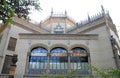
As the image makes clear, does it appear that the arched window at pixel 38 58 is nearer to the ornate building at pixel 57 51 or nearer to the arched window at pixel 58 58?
the ornate building at pixel 57 51

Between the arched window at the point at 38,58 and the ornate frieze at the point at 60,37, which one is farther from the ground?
the ornate frieze at the point at 60,37

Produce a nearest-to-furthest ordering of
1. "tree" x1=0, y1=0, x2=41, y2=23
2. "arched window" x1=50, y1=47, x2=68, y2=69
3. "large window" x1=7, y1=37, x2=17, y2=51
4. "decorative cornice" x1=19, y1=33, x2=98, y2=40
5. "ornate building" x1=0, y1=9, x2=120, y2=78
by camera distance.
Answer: "tree" x1=0, y1=0, x2=41, y2=23 < "ornate building" x1=0, y1=9, x2=120, y2=78 < "arched window" x1=50, y1=47, x2=68, y2=69 < "large window" x1=7, y1=37, x2=17, y2=51 < "decorative cornice" x1=19, y1=33, x2=98, y2=40

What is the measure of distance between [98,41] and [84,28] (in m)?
4.28

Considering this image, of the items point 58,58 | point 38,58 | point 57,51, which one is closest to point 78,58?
point 58,58

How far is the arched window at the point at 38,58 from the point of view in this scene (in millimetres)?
18250

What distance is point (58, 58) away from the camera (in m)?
19.0

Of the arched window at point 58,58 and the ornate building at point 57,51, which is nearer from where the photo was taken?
the ornate building at point 57,51

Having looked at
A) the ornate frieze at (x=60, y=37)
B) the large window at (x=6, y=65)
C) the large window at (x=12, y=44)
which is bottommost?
the large window at (x=6, y=65)

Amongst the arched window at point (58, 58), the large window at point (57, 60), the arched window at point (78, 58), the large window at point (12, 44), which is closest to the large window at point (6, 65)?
the large window at point (12, 44)

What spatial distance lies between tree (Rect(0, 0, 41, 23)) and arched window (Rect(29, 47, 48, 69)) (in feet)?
28.7

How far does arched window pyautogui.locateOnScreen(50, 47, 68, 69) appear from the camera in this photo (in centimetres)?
1836

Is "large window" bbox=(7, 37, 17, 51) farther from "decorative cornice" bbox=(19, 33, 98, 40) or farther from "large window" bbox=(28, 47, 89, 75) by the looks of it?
"large window" bbox=(28, 47, 89, 75)

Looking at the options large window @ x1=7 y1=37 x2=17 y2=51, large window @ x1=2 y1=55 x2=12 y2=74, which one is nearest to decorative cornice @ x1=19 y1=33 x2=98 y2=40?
large window @ x1=7 y1=37 x2=17 y2=51

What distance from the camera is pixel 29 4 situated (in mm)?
11211
